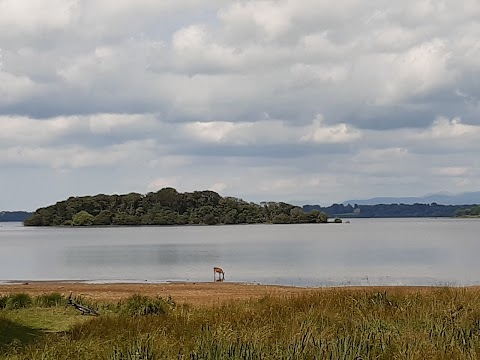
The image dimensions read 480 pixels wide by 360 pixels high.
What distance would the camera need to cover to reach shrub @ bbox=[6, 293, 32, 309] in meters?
16.0

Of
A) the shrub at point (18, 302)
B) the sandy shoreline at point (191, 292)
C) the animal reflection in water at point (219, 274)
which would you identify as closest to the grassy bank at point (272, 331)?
the shrub at point (18, 302)

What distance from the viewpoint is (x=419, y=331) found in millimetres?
9547

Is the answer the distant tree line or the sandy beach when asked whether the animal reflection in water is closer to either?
the sandy beach

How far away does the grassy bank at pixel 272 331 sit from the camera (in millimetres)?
7976

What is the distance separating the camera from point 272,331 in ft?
31.8

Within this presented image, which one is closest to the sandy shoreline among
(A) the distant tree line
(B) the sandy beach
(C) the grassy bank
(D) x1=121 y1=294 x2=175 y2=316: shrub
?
(B) the sandy beach

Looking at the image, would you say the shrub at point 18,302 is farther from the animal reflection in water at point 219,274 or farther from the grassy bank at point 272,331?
the animal reflection in water at point 219,274

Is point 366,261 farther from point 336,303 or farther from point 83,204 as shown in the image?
Result: point 83,204

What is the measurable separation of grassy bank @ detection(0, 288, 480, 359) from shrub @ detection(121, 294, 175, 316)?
0.09 feet

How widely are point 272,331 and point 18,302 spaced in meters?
8.60

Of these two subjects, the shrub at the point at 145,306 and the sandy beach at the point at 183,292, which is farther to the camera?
the sandy beach at the point at 183,292

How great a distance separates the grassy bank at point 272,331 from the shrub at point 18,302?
1.24 metres

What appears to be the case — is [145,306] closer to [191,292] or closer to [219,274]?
[191,292]

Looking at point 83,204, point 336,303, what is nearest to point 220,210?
point 83,204
